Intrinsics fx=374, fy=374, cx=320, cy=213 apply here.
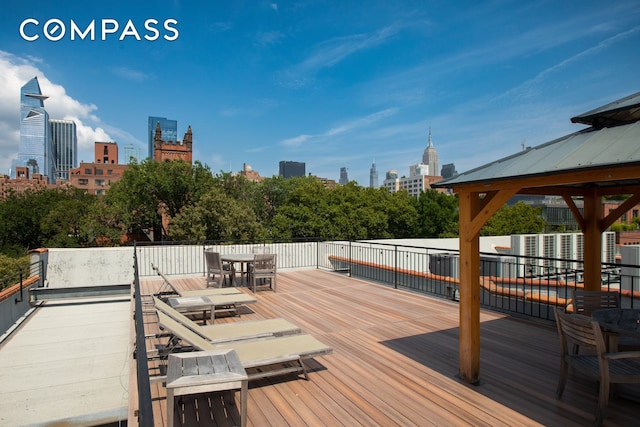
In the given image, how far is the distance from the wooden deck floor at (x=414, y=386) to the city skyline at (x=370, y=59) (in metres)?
8.41

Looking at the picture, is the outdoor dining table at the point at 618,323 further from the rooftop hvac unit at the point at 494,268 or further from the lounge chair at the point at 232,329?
the rooftop hvac unit at the point at 494,268

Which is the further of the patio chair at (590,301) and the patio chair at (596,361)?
the patio chair at (590,301)

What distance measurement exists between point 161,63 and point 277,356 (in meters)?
29.4

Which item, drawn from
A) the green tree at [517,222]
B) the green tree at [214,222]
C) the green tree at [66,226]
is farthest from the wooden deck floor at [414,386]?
the green tree at [517,222]

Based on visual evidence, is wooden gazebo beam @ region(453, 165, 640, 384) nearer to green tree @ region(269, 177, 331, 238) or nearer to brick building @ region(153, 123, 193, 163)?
green tree @ region(269, 177, 331, 238)

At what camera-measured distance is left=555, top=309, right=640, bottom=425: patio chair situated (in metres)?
2.92

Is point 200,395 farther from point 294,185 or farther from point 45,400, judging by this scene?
point 294,185

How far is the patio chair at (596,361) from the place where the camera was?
2.92 m

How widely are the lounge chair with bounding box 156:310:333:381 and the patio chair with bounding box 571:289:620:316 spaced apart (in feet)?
9.67

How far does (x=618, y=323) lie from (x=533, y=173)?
1.80m

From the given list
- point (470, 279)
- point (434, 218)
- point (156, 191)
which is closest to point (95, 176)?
point (156, 191)

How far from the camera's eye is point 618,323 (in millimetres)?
3621

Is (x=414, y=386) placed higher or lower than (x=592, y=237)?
lower

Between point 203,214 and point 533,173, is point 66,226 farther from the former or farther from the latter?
point 533,173
